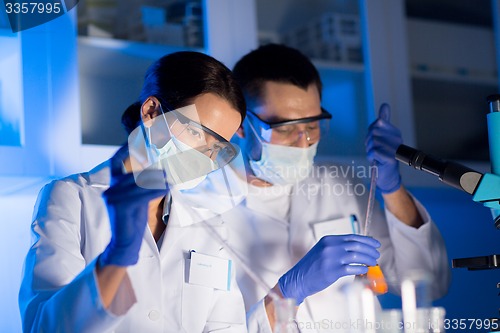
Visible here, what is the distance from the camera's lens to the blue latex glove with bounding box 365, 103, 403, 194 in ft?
7.15

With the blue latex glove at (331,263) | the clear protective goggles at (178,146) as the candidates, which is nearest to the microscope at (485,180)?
the blue latex glove at (331,263)

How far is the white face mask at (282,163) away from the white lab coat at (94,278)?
24cm

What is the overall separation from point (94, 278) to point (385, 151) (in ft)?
3.66

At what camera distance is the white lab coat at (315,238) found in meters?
2.12

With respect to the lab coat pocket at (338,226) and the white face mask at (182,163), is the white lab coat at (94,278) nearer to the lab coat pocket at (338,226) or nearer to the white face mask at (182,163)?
the white face mask at (182,163)

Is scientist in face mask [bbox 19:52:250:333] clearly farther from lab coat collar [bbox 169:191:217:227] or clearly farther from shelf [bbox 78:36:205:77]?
shelf [bbox 78:36:205:77]

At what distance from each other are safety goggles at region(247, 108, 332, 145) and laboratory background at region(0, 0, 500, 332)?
26cm

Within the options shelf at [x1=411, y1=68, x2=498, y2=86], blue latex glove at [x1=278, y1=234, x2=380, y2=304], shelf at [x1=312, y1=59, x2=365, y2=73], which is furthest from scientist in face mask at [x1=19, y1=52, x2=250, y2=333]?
shelf at [x1=411, y1=68, x2=498, y2=86]

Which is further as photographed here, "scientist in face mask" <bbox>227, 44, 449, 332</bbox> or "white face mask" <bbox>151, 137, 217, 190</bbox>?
"scientist in face mask" <bbox>227, 44, 449, 332</bbox>

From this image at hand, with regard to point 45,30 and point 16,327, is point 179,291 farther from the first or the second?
point 45,30

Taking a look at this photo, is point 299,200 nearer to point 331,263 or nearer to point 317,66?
point 331,263

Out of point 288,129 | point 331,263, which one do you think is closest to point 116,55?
point 288,129

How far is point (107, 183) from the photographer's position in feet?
5.96

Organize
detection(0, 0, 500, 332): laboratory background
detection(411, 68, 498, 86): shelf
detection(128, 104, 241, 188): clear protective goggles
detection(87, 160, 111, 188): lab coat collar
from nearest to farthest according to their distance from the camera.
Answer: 1. detection(128, 104, 241, 188): clear protective goggles
2. detection(87, 160, 111, 188): lab coat collar
3. detection(0, 0, 500, 332): laboratory background
4. detection(411, 68, 498, 86): shelf
